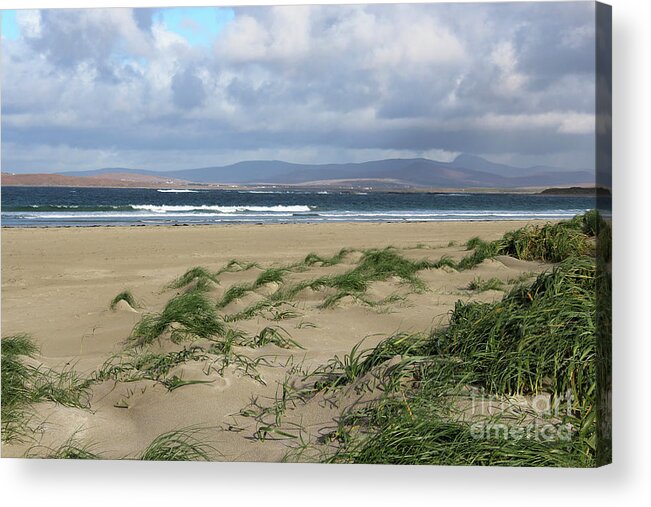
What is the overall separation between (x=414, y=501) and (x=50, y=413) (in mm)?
1979

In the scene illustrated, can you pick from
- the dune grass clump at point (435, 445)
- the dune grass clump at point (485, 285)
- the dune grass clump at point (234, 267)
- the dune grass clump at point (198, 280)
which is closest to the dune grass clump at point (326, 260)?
the dune grass clump at point (234, 267)

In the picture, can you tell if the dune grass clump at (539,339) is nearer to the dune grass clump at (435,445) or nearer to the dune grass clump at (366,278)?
the dune grass clump at (435,445)

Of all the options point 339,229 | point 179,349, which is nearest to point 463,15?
point 179,349

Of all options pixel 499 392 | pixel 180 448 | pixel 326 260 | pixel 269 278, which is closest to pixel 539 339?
pixel 499 392

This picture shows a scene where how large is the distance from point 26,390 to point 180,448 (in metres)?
1.07

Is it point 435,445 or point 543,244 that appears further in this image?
point 543,244

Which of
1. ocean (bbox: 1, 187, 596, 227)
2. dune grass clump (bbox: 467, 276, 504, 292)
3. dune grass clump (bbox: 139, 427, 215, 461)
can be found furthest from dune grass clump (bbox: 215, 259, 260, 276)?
ocean (bbox: 1, 187, 596, 227)

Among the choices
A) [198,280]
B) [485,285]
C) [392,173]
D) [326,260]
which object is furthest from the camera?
[392,173]

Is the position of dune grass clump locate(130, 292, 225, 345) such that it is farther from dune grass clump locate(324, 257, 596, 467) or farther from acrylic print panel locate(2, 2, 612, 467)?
dune grass clump locate(324, 257, 596, 467)

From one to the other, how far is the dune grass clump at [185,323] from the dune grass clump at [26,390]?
0.64 m

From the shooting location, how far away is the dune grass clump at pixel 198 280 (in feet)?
25.6

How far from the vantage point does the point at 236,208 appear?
24.9 metres

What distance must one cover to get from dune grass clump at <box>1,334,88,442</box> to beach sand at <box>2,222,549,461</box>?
0.23 feet

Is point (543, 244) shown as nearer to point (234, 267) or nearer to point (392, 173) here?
point (234, 267)
